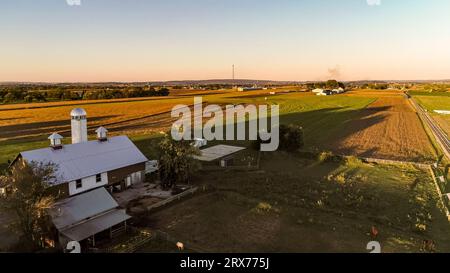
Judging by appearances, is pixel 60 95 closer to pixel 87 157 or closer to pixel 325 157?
pixel 87 157

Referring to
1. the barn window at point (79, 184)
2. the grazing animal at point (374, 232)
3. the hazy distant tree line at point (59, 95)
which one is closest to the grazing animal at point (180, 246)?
the barn window at point (79, 184)

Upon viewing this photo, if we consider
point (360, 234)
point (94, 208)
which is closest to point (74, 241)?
point (94, 208)

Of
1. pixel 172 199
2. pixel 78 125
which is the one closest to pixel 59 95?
pixel 78 125

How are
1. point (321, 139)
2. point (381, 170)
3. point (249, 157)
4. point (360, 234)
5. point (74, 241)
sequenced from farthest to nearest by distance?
point (321, 139), point (249, 157), point (381, 170), point (360, 234), point (74, 241)

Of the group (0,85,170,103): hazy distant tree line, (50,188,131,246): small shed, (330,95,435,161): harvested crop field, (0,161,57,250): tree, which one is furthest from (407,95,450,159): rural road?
(0,85,170,103): hazy distant tree line
